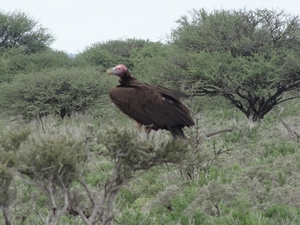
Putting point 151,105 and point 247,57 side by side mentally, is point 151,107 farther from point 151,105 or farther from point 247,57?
point 247,57

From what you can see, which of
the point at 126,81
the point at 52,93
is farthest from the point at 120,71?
the point at 52,93

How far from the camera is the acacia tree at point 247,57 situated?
53.1ft

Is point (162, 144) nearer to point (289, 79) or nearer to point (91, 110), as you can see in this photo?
point (289, 79)

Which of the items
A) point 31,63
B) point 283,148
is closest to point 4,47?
point 31,63

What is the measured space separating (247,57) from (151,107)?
10.5 metres

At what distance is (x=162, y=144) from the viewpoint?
470cm

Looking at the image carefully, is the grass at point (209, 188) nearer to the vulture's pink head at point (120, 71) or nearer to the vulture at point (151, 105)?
the vulture at point (151, 105)

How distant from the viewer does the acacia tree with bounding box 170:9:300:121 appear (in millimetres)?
16188

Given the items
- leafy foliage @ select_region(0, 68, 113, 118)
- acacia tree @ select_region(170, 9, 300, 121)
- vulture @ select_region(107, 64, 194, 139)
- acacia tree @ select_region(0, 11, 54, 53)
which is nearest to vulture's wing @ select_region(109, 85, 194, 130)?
vulture @ select_region(107, 64, 194, 139)

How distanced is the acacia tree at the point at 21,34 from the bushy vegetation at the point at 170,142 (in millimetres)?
176

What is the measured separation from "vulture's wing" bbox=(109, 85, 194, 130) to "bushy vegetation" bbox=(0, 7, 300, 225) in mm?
322

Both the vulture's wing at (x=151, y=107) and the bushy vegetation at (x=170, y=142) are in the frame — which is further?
the vulture's wing at (x=151, y=107)

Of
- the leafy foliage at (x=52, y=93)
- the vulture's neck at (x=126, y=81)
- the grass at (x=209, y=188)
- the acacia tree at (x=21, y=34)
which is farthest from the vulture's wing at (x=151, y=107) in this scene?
the acacia tree at (x=21, y=34)

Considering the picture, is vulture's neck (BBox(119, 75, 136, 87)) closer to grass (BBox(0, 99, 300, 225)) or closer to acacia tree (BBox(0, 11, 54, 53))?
grass (BBox(0, 99, 300, 225))
